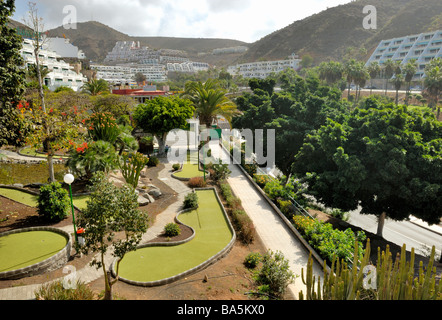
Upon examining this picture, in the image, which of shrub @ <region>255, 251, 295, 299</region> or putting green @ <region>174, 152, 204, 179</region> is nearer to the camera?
shrub @ <region>255, 251, 295, 299</region>

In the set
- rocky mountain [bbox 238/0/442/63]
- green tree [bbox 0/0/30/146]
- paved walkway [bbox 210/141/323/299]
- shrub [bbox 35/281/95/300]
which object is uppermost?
rocky mountain [bbox 238/0/442/63]

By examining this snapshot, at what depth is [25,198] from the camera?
688 inches

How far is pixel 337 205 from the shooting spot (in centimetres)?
1889

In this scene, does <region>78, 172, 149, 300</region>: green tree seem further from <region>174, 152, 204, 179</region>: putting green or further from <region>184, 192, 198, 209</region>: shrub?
<region>174, 152, 204, 179</region>: putting green

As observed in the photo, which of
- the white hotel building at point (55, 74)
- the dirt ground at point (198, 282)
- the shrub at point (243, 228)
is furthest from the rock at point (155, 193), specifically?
the white hotel building at point (55, 74)

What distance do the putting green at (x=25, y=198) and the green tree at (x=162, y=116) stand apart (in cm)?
1443

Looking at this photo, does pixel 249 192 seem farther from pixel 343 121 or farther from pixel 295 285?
pixel 295 285

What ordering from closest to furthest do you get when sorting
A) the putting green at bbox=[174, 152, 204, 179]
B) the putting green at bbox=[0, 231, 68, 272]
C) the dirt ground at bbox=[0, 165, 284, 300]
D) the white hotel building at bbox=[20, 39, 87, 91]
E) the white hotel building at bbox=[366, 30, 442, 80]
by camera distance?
1. the dirt ground at bbox=[0, 165, 284, 300]
2. the putting green at bbox=[0, 231, 68, 272]
3. the putting green at bbox=[174, 152, 204, 179]
4. the white hotel building at bbox=[20, 39, 87, 91]
5. the white hotel building at bbox=[366, 30, 442, 80]

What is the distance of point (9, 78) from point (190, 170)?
16718 millimetres

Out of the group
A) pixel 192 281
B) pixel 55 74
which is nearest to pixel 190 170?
pixel 192 281

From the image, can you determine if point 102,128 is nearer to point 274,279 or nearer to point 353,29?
point 274,279

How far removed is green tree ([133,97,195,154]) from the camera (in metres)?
31.3

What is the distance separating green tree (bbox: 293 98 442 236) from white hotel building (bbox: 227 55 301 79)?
139 meters

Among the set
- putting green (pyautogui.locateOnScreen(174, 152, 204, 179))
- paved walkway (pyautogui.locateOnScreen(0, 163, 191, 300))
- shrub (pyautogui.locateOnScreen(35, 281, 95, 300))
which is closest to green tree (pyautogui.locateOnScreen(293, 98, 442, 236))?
paved walkway (pyautogui.locateOnScreen(0, 163, 191, 300))
